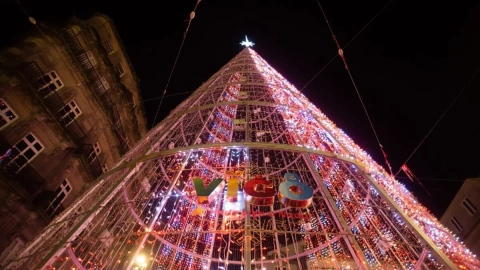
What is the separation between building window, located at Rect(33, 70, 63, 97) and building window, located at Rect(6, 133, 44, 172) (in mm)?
2113

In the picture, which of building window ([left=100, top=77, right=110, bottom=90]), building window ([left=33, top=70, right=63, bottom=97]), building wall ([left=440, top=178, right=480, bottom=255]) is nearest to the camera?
building window ([left=33, top=70, right=63, bottom=97])

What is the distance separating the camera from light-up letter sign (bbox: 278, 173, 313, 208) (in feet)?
15.9

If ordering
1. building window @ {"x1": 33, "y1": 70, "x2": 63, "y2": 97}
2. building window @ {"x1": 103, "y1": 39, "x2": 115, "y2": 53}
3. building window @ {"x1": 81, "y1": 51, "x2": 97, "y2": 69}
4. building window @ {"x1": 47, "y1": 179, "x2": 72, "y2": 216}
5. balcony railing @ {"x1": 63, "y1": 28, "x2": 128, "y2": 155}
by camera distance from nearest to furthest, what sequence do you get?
building window @ {"x1": 47, "y1": 179, "x2": 72, "y2": 216}
building window @ {"x1": 33, "y1": 70, "x2": 63, "y2": 97}
balcony railing @ {"x1": 63, "y1": 28, "x2": 128, "y2": 155}
building window @ {"x1": 81, "y1": 51, "x2": 97, "y2": 69}
building window @ {"x1": 103, "y1": 39, "x2": 115, "y2": 53}

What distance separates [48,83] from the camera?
13031mm

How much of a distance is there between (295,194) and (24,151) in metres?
12.0

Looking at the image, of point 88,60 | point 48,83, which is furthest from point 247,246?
point 88,60

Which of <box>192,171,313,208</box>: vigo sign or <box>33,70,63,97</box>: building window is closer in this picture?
<box>192,171,313,208</box>: vigo sign

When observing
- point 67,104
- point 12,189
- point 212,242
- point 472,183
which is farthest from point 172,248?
point 472,183

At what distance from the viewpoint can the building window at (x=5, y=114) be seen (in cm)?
1071

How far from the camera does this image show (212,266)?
911cm

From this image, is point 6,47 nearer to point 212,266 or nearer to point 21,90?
point 21,90

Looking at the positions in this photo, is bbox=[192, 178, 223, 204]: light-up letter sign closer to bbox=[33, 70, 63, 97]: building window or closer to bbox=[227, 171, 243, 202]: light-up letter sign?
bbox=[227, 171, 243, 202]: light-up letter sign

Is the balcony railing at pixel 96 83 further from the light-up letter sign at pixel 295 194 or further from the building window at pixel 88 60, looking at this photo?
the light-up letter sign at pixel 295 194

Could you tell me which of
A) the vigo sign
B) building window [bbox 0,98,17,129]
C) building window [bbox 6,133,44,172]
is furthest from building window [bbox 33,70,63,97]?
the vigo sign
